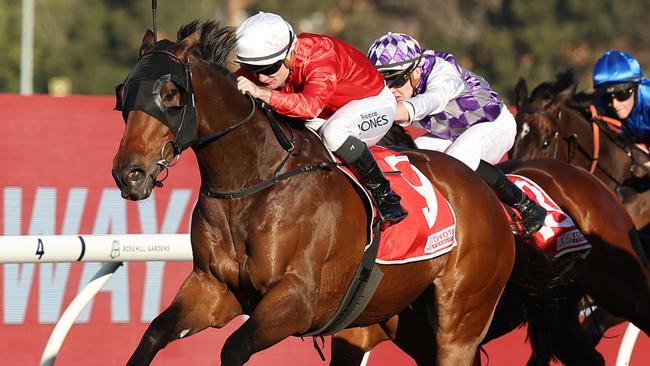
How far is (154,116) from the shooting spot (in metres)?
3.99

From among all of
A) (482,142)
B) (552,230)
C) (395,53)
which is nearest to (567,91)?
(552,230)

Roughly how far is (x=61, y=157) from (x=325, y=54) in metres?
1.98

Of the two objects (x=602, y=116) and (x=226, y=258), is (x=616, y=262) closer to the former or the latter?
(x=602, y=116)

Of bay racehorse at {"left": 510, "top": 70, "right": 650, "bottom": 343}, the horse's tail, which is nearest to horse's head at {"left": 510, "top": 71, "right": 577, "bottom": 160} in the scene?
bay racehorse at {"left": 510, "top": 70, "right": 650, "bottom": 343}

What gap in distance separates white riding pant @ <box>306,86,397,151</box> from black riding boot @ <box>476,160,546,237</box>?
29.3 inches

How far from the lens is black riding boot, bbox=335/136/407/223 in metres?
4.56

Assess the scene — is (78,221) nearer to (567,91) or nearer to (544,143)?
(544,143)

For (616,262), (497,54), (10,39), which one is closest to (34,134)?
(616,262)

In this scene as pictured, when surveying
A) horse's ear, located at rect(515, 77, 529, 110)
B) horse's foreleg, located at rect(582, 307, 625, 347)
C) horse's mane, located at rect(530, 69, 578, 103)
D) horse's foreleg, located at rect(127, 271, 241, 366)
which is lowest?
horse's foreleg, located at rect(582, 307, 625, 347)

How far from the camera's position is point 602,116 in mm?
7281

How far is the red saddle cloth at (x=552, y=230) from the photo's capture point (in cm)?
557

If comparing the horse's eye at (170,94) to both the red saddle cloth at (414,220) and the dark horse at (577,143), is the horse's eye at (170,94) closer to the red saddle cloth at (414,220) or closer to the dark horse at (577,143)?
the red saddle cloth at (414,220)

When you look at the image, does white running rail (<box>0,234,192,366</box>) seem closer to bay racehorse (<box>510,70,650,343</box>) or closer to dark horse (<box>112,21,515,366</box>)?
dark horse (<box>112,21,515,366</box>)

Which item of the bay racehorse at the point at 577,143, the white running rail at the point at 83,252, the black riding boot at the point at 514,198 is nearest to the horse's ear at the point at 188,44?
the white running rail at the point at 83,252
